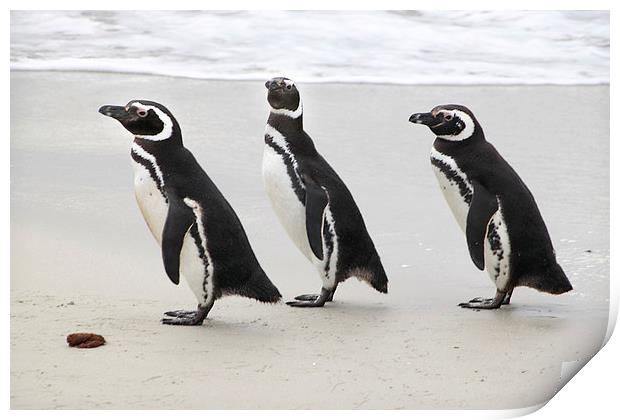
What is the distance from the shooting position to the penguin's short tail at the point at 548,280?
314cm

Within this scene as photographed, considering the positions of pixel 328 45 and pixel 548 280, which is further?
pixel 328 45

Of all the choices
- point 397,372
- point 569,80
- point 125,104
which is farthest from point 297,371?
point 569,80

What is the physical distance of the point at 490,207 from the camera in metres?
3.07

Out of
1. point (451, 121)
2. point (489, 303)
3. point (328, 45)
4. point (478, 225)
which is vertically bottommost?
point (489, 303)

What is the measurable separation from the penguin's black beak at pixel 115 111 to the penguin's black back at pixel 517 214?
765mm

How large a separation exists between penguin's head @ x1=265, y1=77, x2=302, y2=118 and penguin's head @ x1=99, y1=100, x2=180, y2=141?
0.87 feet

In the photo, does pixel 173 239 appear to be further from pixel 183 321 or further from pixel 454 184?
pixel 454 184

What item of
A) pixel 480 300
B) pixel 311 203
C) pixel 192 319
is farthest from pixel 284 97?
pixel 480 300

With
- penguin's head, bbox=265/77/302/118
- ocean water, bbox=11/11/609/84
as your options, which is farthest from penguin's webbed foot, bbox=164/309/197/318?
ocean water, bbox=11/11/609/84

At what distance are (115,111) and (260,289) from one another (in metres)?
0.54

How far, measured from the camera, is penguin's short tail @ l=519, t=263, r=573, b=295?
314 cm

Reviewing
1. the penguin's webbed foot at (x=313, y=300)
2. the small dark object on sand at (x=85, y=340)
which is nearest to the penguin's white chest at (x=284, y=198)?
the penguin's webbed foot at (x=313, y=300)

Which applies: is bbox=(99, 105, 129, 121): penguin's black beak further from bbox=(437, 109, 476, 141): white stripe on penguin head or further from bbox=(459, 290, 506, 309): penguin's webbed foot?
bbox=(459, 290, 506, 309): penguin's webbed foot

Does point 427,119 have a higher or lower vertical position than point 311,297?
Result: higher
